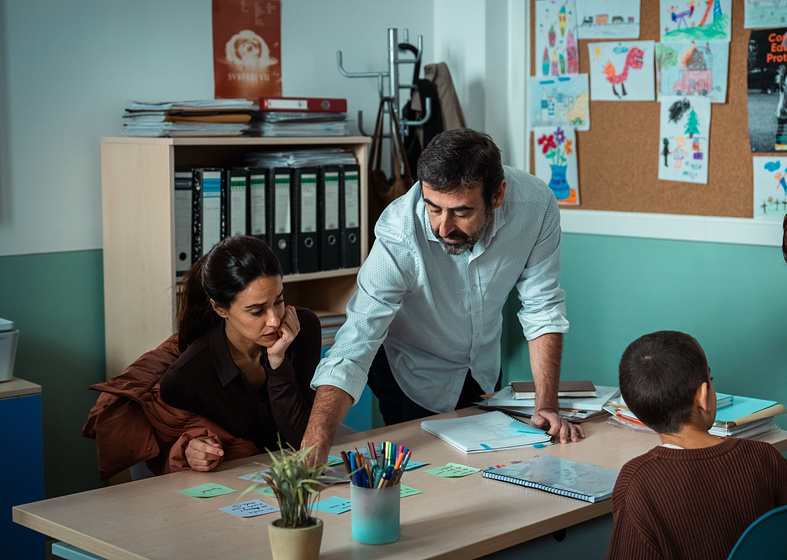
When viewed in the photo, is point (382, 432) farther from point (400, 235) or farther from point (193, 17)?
point (193, 17)

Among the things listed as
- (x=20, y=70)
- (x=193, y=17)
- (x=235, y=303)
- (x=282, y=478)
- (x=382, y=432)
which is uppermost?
(x=193, y=17)

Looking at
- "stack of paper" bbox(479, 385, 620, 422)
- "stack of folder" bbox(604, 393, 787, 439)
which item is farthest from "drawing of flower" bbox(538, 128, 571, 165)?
"stack of folder" bbox(604, 393, 787, 439)

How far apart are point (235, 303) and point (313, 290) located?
1539 millimetres

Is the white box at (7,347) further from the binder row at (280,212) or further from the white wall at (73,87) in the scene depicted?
the binder row at (280,212)

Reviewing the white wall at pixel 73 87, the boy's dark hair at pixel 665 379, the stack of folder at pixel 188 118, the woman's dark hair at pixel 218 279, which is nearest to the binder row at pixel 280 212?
the stack of folder at pixel 188 118

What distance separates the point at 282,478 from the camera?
4.14 ft

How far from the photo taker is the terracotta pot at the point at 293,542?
1267 mm

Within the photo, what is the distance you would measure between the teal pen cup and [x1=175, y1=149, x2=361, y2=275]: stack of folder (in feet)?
5.11

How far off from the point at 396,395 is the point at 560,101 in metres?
1.59

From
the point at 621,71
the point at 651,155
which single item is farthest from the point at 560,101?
the point at 651,155

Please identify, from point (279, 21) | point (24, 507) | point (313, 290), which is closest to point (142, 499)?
point (24, 507)

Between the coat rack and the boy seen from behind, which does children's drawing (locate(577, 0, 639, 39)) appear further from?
the boy seen from behind

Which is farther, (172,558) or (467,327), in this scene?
(467,327)

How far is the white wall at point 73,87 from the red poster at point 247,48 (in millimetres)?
43
